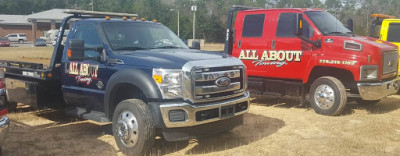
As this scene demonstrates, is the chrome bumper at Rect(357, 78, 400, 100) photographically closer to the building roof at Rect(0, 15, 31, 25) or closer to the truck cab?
the truck cab

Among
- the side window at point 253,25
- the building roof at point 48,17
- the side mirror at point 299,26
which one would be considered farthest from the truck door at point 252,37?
the building roof at point 48,17

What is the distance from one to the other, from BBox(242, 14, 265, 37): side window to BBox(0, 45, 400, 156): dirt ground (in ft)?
6.00

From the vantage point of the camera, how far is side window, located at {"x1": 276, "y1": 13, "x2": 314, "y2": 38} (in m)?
7.95

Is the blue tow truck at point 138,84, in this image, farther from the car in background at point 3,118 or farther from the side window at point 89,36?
the car in background at point 3,118

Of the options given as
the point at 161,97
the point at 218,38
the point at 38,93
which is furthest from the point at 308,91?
the point at 218,38

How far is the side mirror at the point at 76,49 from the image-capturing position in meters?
5.39

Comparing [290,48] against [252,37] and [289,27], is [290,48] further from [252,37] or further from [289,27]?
[252,37]

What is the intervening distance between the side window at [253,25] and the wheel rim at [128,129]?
4.55 meters

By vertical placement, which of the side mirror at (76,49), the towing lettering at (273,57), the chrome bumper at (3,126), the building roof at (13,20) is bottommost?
the chrome bumper at (3,126)

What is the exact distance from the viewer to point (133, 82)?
4.91m

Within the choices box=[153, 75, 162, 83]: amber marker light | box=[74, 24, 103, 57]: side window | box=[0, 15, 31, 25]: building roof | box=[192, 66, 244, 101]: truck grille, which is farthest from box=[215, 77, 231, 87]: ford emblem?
box=[0, 15, 31, 25]: building roof

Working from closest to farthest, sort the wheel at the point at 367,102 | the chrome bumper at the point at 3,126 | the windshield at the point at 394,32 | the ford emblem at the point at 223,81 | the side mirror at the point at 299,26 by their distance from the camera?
the chrome bumper at the point at 3,126 < the ford emblem at the point at 223,81 < the side mirror at the point at 299,26 < the wheel at the point at 367,102 < the windshield at the point at 394,32

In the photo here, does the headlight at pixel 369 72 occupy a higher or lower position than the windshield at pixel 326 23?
lower

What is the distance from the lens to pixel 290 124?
6977 mm
